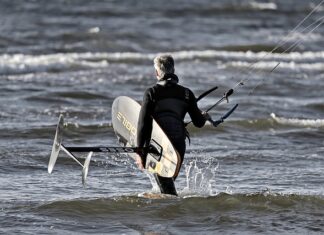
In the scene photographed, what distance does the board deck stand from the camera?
9398mm

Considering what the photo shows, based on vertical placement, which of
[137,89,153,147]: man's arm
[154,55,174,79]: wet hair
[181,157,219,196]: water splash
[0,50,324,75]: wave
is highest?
[154,55,174,79]: wet hair

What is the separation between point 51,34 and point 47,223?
19994 millimetres

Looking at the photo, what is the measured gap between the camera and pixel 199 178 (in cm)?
1110

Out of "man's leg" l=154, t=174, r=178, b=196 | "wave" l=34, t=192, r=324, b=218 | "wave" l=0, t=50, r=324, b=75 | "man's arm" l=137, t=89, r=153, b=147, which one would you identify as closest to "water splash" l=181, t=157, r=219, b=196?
"wave" l=34, t=192, r=324, b=218

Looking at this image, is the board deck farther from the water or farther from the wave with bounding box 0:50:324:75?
the wave with bounding box 0:50:324:75

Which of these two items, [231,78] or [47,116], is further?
[231,78]

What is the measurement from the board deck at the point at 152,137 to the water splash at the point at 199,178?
37.1 inches

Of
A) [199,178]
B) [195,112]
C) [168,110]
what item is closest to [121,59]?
[199,178]

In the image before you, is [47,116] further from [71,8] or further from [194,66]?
[71,8]

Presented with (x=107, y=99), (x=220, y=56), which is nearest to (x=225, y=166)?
(x=107, y=99)

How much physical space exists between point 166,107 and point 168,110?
0.14 feet

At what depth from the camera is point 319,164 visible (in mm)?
12633

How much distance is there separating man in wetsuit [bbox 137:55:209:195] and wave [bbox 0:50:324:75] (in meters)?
12.1

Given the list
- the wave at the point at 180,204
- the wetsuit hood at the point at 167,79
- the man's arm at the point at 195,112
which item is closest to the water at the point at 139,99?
the wave at the point at 180,204
